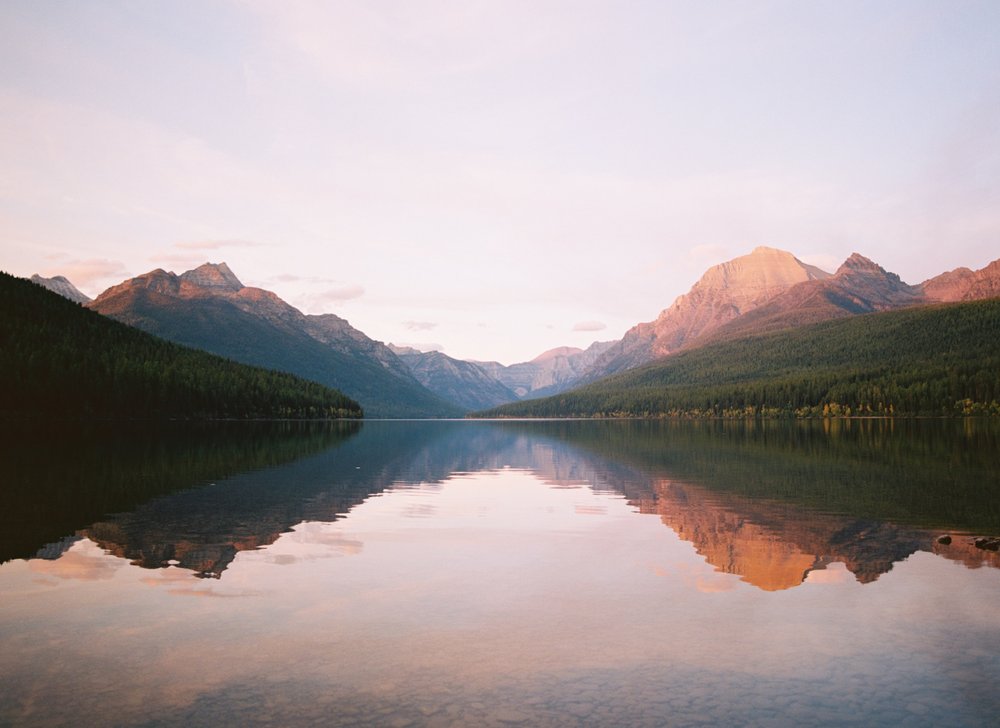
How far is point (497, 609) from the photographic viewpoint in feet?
65.1

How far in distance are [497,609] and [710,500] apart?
2527 cm

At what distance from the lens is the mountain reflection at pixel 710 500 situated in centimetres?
2652

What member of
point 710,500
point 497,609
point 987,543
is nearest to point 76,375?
point 710,500

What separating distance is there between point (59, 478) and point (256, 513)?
66.3 feet

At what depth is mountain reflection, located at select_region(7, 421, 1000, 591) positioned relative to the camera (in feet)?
87.0

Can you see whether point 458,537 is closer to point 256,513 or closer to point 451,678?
point 256,513

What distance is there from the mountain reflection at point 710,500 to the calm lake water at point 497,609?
10.6 inches

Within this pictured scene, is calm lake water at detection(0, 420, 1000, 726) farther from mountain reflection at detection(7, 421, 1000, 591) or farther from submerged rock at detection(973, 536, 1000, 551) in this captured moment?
submerged rock at detection(973, 536, 1000, 551)

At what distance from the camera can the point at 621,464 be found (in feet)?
233

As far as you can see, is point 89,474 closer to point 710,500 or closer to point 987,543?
point 710,500

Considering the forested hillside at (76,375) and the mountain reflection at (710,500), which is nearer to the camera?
the mountain reflection at (710,500)

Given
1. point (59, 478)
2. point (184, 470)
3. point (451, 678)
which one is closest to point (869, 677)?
point (451, 678)

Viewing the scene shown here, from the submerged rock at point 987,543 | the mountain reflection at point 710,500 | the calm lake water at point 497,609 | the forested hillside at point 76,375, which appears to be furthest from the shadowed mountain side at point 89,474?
the forested hillside at point 76,375

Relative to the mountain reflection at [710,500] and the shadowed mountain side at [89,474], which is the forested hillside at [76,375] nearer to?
the shadowed mountain side at [89,474]
